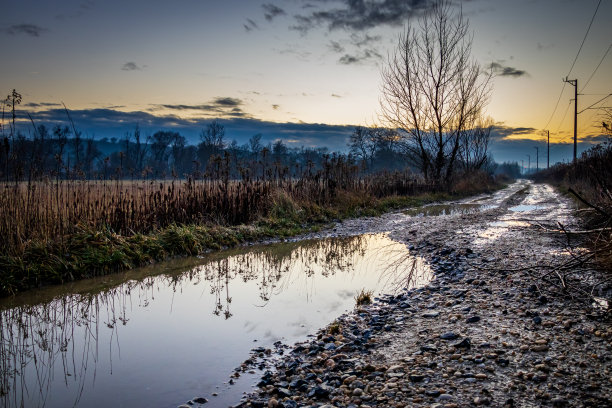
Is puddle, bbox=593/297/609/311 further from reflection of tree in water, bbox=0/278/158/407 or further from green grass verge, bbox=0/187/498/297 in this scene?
green grass verge, bbox=0/187/498/297

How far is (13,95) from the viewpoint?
6078 millimetres

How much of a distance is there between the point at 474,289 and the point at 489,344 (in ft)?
5.62

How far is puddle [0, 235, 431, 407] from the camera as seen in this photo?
3021mm

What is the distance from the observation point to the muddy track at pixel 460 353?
8.25 ft

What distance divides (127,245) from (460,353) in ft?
21.7

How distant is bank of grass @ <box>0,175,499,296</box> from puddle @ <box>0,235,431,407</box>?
1.13ft

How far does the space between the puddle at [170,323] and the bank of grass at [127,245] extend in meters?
0.35

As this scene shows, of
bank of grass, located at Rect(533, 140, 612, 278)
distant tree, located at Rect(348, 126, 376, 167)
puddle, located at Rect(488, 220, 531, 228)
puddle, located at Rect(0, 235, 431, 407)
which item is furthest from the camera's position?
distant tree, located at Rect(348, 126, 376, 167)

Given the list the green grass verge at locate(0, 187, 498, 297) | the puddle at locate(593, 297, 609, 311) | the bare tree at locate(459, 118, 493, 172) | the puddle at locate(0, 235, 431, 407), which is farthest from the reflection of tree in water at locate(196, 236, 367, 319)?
the bare tree at locate(459, 118, 493, 172)

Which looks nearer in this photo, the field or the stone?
the stone

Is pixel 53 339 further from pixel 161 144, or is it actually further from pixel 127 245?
pixel 161 144

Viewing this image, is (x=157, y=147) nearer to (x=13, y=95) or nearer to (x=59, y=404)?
(x=13, y=95)

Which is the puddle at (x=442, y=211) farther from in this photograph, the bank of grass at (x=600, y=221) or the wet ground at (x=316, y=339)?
the wet ground at (x=316, y=339)

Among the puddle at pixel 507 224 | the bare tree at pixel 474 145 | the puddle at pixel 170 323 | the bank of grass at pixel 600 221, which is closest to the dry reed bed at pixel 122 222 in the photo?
the puddle at pixel 170 323
